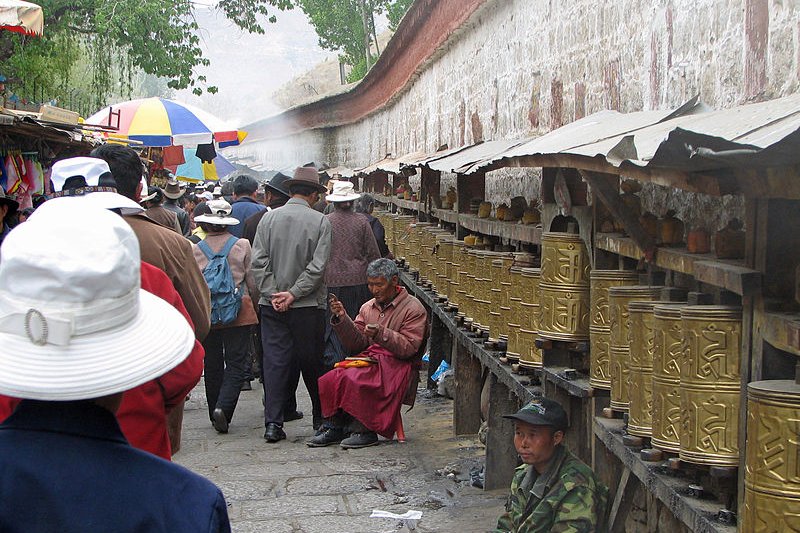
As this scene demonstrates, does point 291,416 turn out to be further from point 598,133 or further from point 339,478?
point 598,133

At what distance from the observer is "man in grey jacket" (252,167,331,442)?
750cm

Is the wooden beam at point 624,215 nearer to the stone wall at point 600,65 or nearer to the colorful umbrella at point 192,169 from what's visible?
the stone wall at point 600,65

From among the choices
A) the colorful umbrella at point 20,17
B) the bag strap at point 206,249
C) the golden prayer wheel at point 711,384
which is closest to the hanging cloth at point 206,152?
the colorful umbrella at point 20,17

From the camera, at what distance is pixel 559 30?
293 inches

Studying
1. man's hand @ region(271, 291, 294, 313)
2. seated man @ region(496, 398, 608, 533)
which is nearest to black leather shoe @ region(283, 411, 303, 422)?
man's hand @ region(271, 291, 294, 313)

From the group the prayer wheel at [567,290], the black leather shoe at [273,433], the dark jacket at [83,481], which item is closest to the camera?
the dark jacket at [83,481]

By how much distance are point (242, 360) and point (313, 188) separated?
1.35 m

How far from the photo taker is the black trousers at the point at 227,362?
770 centimetres

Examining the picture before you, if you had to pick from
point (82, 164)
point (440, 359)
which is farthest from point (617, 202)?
point (440, 359)

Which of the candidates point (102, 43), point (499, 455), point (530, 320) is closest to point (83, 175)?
point (530, 320)

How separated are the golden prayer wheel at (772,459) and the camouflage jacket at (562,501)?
143 centimetres

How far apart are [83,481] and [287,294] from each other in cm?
592

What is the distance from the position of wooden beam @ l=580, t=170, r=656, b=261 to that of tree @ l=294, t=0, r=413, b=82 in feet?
108

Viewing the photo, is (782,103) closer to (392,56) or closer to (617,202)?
(617,202)
